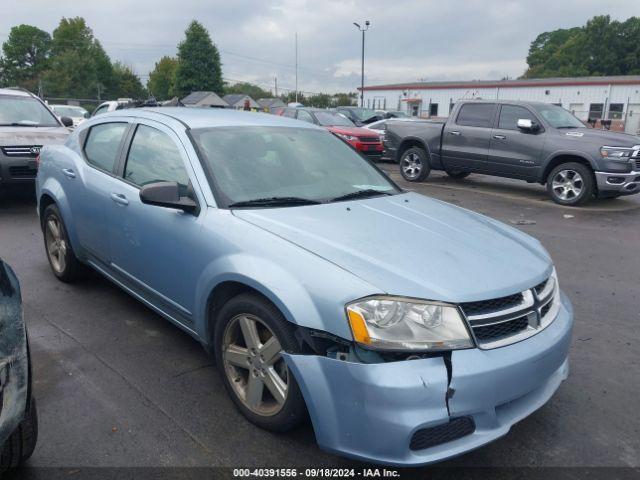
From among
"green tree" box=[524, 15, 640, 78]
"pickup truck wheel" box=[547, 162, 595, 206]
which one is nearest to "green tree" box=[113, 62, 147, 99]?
"green tree" box=[524, 15, 640, 78]

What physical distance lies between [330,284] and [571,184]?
336 inches

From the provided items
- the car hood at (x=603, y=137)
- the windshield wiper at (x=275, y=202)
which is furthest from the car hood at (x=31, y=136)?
the car hood at (x=603, y=137)

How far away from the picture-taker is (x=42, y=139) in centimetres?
816

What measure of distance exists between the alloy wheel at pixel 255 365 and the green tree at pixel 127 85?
279 feet

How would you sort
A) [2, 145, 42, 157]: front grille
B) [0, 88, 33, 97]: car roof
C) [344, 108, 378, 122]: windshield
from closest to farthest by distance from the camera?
1. [2, 145, 42, 157]: front grille
2. [0, 88, 33, 97]: car roof
3. [344, 108, 378, 122]: windshield

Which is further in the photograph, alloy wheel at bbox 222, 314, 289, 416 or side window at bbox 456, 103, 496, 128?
side window at bbox 456, 103, 496, 128

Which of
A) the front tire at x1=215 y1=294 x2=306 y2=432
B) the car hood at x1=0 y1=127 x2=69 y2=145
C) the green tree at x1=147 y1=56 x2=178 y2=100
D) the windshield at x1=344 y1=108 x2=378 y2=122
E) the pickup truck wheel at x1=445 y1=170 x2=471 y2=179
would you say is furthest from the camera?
the green tree at x1=147 y1=56 x2=178 y2=100

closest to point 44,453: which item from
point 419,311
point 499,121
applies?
point 419,311

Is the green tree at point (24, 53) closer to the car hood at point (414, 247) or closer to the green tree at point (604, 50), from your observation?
the green tree at point (604, 50)

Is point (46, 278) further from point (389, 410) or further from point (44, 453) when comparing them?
point (389, 410)

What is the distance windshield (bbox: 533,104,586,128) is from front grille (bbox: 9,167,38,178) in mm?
8919

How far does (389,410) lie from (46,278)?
163 inches

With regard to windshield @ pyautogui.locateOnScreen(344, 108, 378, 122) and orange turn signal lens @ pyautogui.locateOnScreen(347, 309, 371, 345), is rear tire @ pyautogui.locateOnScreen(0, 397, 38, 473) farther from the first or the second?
windshield @ pyautogui.locateOnScreen(344, 108, 378, 122)

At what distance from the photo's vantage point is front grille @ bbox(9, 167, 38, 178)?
7.80 meters
